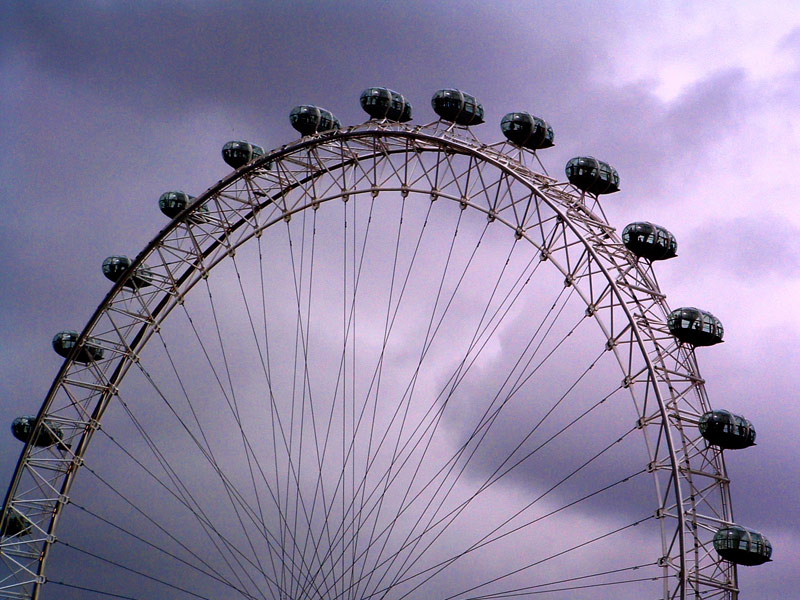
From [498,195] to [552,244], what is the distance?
7.57 ft

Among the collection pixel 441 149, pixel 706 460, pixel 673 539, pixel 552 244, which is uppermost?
pixel 441 149

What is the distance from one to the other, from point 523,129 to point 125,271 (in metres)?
16.5

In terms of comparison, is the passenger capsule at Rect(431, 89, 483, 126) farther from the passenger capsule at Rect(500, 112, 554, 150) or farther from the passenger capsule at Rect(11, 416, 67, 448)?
the passenger capsule at Rect(11, 416, 67, 448)

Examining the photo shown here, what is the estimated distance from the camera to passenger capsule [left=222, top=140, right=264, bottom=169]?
46625mm

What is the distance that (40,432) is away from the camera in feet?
170

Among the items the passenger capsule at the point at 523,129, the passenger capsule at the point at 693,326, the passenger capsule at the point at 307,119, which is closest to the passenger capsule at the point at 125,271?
the passenger capsule at the point at 307,119

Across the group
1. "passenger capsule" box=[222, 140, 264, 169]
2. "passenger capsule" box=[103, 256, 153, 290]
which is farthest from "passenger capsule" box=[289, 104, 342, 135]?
"passenger capsule" box=[103, 256, 153, 290]

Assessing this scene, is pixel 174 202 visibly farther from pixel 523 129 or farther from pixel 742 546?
pixel 742 546

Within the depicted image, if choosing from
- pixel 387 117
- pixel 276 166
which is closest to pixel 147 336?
pixel 276 166

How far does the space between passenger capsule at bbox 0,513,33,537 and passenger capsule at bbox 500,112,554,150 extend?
79.3 ft

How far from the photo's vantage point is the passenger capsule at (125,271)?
49375mm

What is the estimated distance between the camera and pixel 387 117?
42688mm

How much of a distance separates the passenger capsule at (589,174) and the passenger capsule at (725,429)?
24.4 ft

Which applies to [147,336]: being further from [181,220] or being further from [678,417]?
[678,417]
